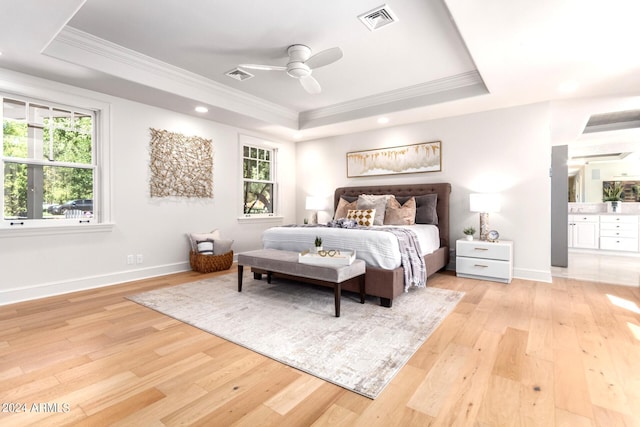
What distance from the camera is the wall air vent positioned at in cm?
510

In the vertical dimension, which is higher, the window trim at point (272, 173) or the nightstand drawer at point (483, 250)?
the window trim at point (272, 173)

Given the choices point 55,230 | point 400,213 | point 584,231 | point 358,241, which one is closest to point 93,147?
point 55,230

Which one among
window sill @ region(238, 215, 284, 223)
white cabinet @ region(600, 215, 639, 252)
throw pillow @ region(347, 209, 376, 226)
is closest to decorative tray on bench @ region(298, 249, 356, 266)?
throw pillow @ region(347, 209, 376, 226)

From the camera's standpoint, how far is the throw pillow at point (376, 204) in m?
4.67

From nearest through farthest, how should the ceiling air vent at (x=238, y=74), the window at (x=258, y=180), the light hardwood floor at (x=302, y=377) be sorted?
the light hardwood floor at (x=302, y=377) < the ceiling air vent at (x=238, y=74) < the window at (x=258, y=180)

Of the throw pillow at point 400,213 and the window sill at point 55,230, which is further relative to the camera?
the throw pillow at point 400,213

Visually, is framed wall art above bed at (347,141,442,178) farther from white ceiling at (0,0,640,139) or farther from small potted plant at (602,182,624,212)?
small potted plant at (602,182,624,212)

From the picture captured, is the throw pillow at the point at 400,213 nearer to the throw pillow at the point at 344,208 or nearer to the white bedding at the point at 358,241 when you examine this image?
the white bedding at the point at 358,241

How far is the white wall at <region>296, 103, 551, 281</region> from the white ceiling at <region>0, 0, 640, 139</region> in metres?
0.30

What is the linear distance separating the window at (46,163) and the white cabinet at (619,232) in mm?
9268

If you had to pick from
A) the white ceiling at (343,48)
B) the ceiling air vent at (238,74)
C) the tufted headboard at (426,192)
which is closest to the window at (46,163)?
the white ceiling at (343,48)

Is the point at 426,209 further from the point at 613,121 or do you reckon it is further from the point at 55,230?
the point at 55,230

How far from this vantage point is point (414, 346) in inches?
85.9

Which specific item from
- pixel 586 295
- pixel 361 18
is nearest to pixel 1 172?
pixel 361 18
